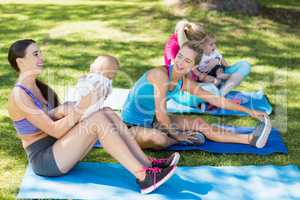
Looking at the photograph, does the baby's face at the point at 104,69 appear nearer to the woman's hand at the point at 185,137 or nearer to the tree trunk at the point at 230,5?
the woman's hand at the point at 185,137

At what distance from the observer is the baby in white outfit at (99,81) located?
441 cm

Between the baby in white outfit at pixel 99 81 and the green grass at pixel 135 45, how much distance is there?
99 centimetres

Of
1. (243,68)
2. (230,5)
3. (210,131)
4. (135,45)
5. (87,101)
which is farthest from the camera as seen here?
(230,5)

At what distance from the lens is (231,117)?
6.43 meters

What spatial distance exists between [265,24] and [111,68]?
21.0ft

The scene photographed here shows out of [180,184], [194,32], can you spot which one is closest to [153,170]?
[180,184]

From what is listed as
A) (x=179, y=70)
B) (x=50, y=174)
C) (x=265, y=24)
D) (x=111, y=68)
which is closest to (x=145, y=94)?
(x=179, y=70)

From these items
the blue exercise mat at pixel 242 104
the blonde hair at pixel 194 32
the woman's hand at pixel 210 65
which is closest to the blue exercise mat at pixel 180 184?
the blue exercise mat at pixel 242 104

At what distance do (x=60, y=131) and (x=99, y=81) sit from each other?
0.53 metres

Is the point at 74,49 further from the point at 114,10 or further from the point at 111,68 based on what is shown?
the point at 111,68

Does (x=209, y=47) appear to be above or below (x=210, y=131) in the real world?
above

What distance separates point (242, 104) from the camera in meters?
6.80

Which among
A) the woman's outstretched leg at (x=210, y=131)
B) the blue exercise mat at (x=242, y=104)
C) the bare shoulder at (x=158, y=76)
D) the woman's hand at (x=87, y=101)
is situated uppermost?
the woman's hand at (x=87, y=101)

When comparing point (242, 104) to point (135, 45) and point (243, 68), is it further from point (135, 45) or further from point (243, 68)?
point (135, 45)
